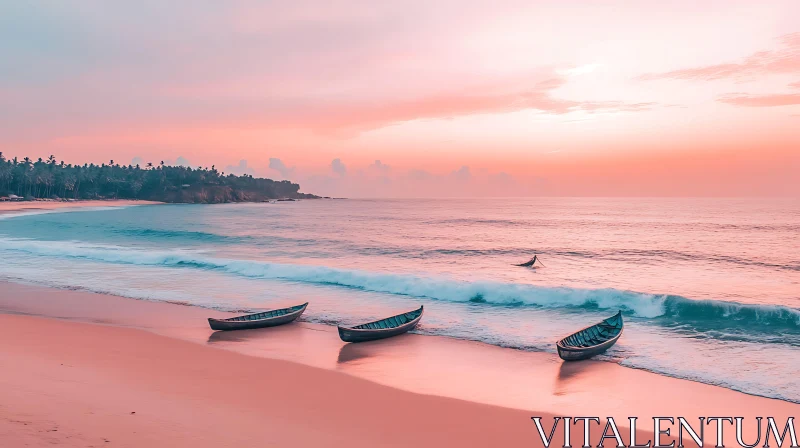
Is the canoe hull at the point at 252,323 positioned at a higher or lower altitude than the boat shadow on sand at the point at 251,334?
higher

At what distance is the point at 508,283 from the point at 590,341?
12124mm

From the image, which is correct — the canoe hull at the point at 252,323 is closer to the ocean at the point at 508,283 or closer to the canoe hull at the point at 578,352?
the ocean at the point at 508,283

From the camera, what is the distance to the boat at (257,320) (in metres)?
18.2

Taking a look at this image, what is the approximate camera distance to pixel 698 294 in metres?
28.0

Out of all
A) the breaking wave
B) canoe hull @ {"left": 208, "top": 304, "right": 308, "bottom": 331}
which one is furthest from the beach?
canoe hull @ {"left": 208, "top": 304, "right": 308, "bottom": 331}

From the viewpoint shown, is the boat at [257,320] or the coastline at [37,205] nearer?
the boat at [257,320]

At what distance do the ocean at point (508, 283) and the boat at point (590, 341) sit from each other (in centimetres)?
52

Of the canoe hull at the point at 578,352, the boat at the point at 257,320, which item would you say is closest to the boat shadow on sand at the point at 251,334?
the boat at the point at 257,320

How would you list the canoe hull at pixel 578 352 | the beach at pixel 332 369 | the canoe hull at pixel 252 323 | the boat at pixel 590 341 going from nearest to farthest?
1. the beach at pixel 332 369
2. the canoe hull at pixel 578 352
3. the boat at pixel 590 341
4. the canoe hull at pixel 252 323

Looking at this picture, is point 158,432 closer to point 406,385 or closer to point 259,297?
point 406,385

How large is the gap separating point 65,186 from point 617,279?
16341 cm

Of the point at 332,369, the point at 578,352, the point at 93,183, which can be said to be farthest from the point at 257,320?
the point at 93,183

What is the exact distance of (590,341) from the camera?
56.0 feet

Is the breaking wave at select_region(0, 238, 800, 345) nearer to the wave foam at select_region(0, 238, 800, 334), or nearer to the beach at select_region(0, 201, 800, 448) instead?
the wave foam at select_region(0, 238, 800, 334)
